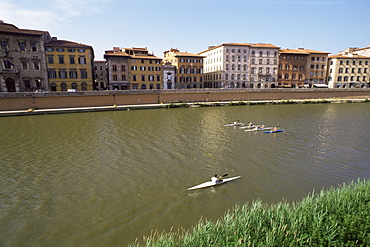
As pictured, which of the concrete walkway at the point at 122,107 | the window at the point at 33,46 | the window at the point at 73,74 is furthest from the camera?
the window at the point at 73,74

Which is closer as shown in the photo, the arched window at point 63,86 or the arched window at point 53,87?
the arched window at point 53,87

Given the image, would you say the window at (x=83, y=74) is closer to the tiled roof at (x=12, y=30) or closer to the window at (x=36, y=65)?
the window at (x=36, y=65)

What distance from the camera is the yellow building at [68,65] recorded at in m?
51.6

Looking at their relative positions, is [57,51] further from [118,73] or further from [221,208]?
[221,208]

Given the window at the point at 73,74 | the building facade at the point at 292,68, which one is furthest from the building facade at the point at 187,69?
the window at the point at 73,74

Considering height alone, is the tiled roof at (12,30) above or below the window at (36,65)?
above

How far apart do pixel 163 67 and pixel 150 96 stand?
805 inches

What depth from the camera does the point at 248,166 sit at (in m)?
14.5

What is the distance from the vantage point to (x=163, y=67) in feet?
221

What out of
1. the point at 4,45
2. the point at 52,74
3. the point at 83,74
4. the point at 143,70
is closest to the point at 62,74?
the point at 52,74

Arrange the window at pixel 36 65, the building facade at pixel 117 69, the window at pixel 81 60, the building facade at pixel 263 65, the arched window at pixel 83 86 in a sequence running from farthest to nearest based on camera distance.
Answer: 1. the building facade at pixel 263 65
2. the building facade at pixel 117 69
3. the arched window at pixel 83 86
4. the window at pixel 81 60
5. the window at pixel 36 65

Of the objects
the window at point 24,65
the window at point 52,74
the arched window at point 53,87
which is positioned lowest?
the arched window at point 53,87

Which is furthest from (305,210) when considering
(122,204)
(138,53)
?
(138,53)

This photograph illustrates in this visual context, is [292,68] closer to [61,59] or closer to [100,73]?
[100,73]
